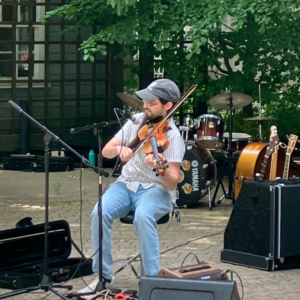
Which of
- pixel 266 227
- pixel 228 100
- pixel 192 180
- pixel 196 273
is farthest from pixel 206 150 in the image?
pixel 196 273

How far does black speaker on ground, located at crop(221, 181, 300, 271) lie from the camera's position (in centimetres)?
614

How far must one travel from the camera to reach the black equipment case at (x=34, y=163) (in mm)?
11539

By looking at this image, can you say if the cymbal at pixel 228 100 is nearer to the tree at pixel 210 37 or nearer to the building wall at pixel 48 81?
the tree at pixel 210 37

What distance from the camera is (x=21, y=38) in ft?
40.9

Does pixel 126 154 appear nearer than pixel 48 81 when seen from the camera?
Yes

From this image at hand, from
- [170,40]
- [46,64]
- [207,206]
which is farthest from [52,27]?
[207,206]

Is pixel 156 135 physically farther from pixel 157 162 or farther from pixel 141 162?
pixel 157 162

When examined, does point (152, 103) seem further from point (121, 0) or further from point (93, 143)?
point (93, 143)

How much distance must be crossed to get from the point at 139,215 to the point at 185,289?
1.09 m

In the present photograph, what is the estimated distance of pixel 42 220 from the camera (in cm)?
803

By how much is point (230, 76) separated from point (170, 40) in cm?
94

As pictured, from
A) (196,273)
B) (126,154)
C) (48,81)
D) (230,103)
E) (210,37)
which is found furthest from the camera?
(48,81)

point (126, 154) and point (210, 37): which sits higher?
point (210, 37)

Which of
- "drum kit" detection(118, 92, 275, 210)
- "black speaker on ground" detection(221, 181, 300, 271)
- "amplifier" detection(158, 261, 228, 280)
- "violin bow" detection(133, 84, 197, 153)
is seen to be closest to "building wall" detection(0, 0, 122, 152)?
"drum kit" detection(118, 92, 275, 210)
